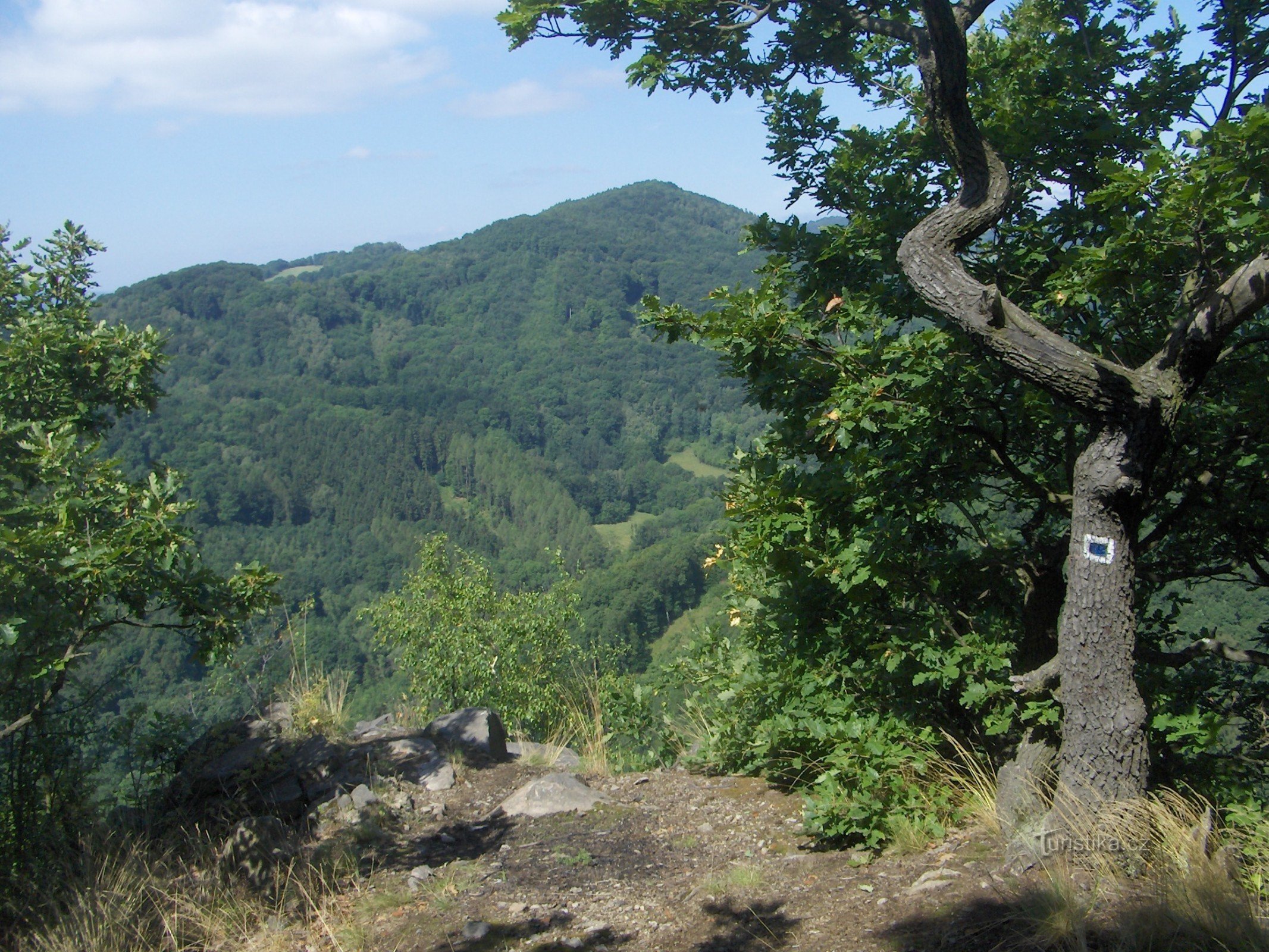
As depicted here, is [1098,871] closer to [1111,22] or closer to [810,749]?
[810,749]

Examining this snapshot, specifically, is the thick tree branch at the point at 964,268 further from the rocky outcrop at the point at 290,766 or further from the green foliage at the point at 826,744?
the rocky outcrop at the point at 290,766

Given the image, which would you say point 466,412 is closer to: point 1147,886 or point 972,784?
point 972,784

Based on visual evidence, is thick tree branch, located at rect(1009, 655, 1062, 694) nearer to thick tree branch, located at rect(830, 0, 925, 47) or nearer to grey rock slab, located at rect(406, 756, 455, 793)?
thick tree branch, located at rect(830, 0, 925, 47)

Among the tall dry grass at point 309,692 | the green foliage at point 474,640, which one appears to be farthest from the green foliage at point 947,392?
the green foliage at point 474,640

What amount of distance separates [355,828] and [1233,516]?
4607 millimetres

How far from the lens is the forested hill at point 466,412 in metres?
75.2

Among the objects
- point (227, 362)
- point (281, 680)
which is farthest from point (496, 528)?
point (281, 680)

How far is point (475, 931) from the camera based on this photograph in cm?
360

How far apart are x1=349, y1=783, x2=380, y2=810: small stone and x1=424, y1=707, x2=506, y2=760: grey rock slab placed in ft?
3.56

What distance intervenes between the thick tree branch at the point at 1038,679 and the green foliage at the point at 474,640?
5.87 meters

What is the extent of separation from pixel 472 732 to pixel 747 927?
11.9 feet

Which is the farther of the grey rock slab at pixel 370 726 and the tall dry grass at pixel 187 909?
the grey rock slab at pixel 370 726

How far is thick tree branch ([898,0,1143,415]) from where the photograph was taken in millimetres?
3277

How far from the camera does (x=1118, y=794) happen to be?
328cm
